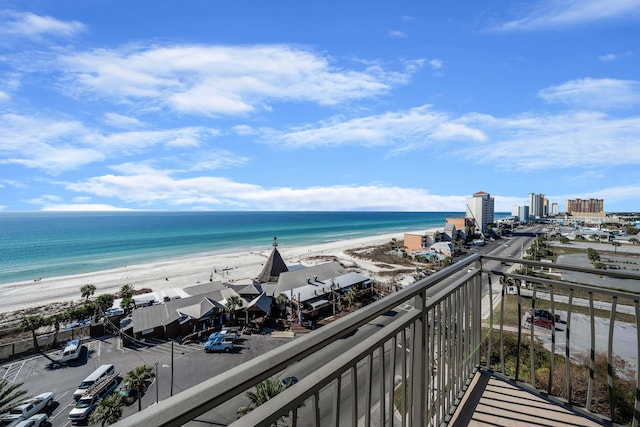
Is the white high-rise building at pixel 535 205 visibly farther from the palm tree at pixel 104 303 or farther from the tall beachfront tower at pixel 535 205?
the palm tree at pixel 104 303

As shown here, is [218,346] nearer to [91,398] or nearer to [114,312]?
[91,398]

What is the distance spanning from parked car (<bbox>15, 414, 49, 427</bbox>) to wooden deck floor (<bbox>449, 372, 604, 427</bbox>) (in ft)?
39.0

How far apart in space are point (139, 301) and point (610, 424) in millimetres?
21741

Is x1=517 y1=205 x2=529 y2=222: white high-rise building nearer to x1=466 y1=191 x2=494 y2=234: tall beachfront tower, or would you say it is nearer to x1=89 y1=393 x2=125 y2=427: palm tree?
x1=466 y1=191 x2=494 y2=234: tall beachfront tower

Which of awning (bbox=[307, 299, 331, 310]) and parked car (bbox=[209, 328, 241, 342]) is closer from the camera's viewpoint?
parked car (bbox=[209, 328, 241, 342])

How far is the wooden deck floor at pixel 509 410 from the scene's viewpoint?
90.7 inches

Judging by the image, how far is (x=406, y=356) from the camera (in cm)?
165

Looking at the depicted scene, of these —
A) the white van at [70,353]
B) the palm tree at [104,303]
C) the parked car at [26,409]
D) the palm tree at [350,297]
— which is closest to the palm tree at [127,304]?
the palm tree at [104,303]

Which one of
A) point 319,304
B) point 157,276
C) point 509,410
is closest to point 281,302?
point 319,304

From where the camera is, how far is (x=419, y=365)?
5.47 feet

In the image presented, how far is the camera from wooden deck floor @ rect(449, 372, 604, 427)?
230 centimetres

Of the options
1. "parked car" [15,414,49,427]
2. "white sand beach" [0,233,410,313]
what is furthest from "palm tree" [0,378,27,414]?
"white sand beach" [0,233,410,313]

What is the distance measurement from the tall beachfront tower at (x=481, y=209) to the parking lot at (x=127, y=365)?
56.2m

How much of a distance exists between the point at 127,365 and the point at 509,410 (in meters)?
14.5
